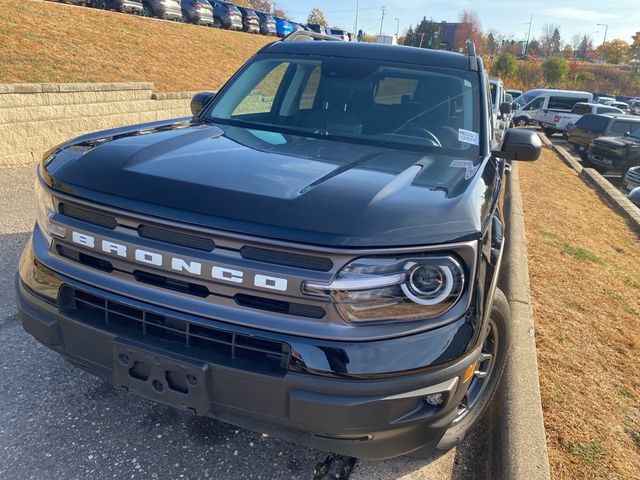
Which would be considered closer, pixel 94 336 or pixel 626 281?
pixel 94 336

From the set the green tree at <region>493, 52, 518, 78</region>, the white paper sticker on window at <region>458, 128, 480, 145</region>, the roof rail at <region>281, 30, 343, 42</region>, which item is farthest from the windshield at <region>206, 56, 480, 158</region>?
the green tree at <region>493, 52, 518, 78</region>

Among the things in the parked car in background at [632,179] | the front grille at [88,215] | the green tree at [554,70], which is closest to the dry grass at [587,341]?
the front grille at [88,215]

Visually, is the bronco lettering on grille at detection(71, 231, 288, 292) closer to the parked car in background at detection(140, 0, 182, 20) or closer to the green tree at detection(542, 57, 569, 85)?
the parked car in background at detection(140, 0, 182, 20)

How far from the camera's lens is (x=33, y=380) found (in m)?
2.83

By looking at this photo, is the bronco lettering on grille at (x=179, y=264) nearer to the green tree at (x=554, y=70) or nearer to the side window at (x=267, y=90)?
the side window at (x=267, y=90)

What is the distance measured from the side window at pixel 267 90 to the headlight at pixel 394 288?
7.24ft

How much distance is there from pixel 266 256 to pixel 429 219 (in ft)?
1.99

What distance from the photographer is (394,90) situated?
344cm

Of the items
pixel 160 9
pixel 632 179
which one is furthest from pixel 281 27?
pixel 632 179

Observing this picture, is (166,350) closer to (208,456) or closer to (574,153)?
(208,456)

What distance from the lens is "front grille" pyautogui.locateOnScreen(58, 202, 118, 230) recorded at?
203 centimetres

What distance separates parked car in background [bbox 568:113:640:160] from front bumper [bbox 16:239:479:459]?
17.8 m

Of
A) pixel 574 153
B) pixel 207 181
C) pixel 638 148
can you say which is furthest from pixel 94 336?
pixel 574 153

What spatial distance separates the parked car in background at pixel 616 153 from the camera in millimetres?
14992
